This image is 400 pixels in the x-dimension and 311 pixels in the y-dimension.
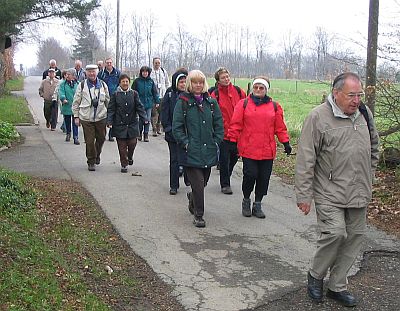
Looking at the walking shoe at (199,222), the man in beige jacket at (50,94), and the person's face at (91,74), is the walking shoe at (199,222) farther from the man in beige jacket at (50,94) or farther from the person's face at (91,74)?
the man in beige jacket at (50,94)

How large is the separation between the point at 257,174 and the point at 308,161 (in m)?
2.73

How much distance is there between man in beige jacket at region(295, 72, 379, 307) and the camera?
186 inches

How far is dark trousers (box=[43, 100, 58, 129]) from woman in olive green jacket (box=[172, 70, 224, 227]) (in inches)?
388

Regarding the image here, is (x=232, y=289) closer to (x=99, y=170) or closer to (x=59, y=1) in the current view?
(x=99, y=170)

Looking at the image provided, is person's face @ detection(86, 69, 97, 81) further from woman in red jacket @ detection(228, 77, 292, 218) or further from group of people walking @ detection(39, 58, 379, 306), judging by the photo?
woman in red jacket @ detection(228, 77, 292, 218)

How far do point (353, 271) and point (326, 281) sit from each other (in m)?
0.50

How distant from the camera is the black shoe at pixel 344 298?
189 inches

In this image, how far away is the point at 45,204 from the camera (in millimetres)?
7535

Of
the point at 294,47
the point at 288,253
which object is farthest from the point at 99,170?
the point at 294,47

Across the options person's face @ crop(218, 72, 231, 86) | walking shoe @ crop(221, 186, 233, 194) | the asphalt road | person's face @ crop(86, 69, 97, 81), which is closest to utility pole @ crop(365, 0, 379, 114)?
the asphalt road

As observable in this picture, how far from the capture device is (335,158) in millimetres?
4742

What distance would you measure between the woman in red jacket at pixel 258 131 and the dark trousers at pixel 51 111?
32.5ft

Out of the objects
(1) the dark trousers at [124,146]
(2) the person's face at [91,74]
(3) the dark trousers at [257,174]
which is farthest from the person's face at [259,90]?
(2) the person's face at [91,74]

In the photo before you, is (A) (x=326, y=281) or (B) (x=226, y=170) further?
(B) (x=226, y=170)
